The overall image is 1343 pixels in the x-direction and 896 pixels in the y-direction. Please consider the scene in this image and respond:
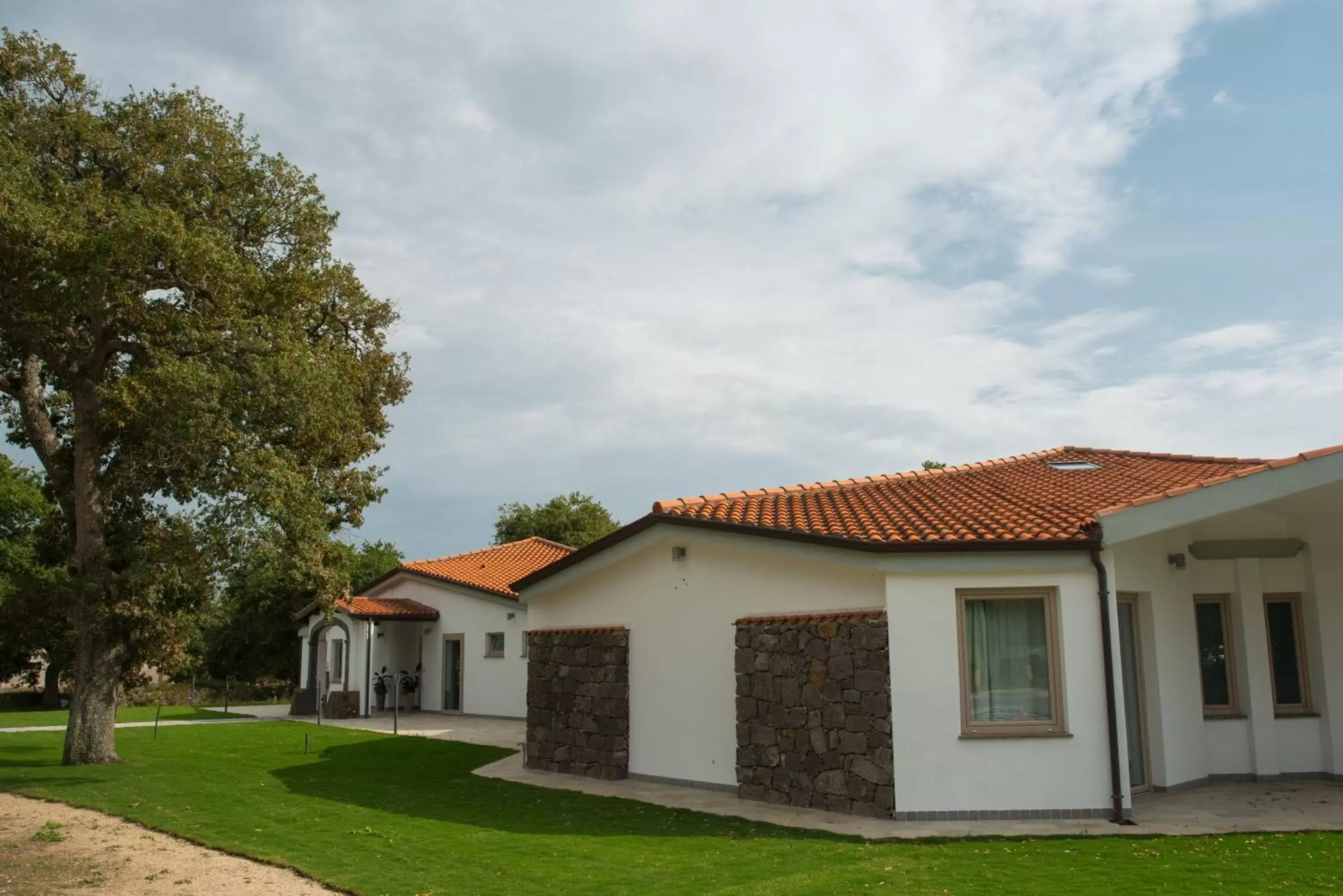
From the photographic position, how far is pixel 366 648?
96.9 ft

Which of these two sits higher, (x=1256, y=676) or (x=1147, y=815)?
(x=1256, y=676)

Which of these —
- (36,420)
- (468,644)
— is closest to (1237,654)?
(36,420)

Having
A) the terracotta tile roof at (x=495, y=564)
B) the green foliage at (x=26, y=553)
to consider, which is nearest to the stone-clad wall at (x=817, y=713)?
the terracotta tile roof at (x=495, y=564)

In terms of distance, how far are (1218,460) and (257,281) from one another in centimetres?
1629

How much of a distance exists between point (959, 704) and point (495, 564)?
22457 mm

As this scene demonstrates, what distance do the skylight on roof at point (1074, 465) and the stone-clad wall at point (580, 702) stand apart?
25.0 feet

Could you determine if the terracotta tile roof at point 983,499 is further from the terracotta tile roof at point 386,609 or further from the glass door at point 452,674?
the terracotta tile roof at point 386,609

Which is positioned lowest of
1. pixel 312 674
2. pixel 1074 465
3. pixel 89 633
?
pixel 312 674

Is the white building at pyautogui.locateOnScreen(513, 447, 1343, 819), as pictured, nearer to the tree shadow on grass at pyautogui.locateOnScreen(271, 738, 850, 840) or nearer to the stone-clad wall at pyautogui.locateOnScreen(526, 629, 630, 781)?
the stone-clad wall at pyautogui.locateOnScreen(526, 629, 630, 781)

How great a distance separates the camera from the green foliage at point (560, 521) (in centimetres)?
A: 5203

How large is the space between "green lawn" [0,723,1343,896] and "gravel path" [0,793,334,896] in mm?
315

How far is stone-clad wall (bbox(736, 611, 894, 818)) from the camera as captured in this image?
1138cm

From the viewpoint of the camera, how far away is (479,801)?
528 inches

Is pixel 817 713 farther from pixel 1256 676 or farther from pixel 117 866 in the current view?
pixel 117 866
